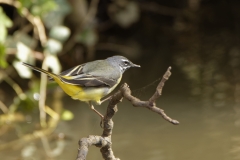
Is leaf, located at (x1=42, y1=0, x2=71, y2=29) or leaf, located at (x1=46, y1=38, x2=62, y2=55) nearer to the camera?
leaf, located at (x1=46, y1=38, x2=62, y2=55)

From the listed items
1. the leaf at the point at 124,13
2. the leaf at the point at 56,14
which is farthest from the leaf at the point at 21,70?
the leaf at the point at 124,13

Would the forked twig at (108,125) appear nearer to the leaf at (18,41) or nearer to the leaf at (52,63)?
the leaf at (52,63)

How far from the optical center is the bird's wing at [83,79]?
1832 millimetres

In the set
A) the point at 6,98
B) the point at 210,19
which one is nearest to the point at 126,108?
the point at 6,98

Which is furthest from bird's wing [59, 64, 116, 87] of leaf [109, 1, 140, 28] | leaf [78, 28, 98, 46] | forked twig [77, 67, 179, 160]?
leaf [109, 1, 140, 28]

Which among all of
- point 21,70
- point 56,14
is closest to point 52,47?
point 21,70

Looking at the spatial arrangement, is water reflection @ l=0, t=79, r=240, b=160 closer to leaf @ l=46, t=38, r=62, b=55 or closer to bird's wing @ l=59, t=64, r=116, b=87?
leaf @ l=46, t=38, r=62, b=55

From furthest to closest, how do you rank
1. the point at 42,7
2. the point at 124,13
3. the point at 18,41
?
the point at 124,13, the point at 18,41, the point at 42,7

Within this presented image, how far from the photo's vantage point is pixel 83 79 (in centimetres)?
186

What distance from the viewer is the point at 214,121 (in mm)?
2850

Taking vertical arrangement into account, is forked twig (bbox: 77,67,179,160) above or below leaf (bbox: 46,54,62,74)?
below

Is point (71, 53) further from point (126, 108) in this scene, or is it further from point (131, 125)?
point (131, 125)

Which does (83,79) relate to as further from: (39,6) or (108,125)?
(39,6)

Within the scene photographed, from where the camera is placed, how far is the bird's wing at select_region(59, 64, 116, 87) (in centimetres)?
183
